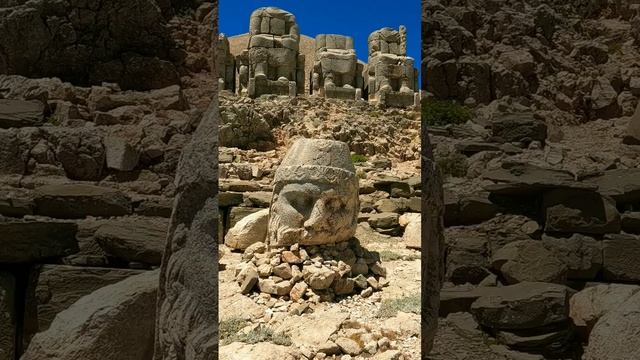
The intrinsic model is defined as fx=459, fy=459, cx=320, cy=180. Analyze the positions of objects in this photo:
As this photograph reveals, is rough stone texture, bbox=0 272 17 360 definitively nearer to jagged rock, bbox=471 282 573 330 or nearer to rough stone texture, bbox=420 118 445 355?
rough stone texture, bbox=420 118 445 355

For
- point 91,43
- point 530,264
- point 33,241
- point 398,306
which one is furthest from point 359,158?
point 33,241

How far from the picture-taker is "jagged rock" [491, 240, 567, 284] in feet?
6.37

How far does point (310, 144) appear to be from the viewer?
5254mm

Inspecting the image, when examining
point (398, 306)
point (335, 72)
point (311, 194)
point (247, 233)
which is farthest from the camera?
point (335, 72)

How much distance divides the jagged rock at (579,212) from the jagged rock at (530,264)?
4.5 inches

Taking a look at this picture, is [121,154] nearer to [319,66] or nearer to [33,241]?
[33,241]

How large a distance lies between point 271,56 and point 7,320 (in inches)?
412

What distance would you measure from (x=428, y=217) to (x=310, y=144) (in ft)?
10.8

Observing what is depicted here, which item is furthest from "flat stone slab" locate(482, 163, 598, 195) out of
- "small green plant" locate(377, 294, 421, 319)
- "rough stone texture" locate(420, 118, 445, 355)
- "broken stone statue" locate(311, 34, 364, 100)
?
"broken stone statue" locate(311, 34, 364, 100)

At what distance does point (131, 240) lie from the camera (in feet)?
5.93

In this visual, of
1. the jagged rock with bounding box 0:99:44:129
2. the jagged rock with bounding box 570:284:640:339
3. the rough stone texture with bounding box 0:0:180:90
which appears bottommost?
the jagged rock with bounding box 570:284:640:339

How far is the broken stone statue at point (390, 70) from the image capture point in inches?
485

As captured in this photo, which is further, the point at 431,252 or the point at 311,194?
the point at 311,194

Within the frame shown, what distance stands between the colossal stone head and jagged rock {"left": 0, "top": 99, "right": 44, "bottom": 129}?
3.32 metres
